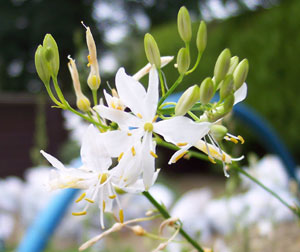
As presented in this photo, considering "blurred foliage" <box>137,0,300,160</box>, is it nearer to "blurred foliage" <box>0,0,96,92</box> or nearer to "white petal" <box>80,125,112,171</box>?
"white petal" <box>80,125,112,171</box>

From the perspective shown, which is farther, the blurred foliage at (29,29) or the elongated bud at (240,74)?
the blurred foliage at (29,29)

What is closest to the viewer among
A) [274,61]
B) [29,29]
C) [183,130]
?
[183,130]

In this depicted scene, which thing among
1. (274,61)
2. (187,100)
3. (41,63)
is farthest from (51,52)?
(274,61)

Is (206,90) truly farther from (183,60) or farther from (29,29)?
(29,29)

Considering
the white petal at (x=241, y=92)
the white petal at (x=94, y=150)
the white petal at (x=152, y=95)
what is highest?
the white petal at (x=152, y=95)

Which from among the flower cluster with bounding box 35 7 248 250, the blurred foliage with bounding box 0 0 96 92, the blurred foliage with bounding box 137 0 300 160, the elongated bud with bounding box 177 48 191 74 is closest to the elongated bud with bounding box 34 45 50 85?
the flower cluster with bounding box 35 7 248 250

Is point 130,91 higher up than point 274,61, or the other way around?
point 130,91

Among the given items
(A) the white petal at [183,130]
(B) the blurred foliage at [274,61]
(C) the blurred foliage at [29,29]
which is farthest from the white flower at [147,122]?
(C) the blurred foliage at [29,29]

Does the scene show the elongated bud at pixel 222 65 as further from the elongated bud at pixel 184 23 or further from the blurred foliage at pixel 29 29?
the blurred foliage at pixel 29 29
